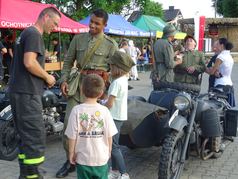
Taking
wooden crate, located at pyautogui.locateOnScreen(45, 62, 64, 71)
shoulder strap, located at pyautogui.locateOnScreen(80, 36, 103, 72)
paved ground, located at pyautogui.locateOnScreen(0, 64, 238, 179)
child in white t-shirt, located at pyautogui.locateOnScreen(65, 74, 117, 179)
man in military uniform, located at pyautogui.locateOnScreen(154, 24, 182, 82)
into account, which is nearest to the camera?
child in white t-shirt, located at pyautogui.locateOnScreen(65, 74, 117, 179)

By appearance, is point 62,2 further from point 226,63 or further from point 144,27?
point 226,63

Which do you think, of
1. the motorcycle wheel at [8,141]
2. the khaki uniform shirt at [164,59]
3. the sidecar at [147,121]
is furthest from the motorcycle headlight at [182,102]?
the khaki uniform shirt at [164,59]

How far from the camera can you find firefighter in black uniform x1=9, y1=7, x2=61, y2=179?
12.7ft

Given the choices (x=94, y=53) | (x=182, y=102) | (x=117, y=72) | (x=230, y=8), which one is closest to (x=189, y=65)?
(x=182, y=102)

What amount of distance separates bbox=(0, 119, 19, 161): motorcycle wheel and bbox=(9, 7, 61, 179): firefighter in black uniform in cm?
143

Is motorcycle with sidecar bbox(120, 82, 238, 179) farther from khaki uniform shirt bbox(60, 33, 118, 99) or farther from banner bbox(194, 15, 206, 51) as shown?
banner bbox(194, 15, 206, 51)

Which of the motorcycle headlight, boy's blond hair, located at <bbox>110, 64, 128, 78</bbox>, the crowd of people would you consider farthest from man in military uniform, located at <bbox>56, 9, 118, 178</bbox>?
the motorcycle headlight

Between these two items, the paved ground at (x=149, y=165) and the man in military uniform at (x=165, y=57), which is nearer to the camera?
the paved ground at (x=149, y=165)

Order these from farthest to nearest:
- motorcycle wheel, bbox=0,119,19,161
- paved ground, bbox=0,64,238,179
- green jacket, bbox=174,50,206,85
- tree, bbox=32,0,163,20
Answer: tree, bbox=32,0,163,20 < green jacket, bbox=174,50,206,85 < motorcycle wheel, bbox=0,119,19,161 < paved ground, bbox=0,64,238,179

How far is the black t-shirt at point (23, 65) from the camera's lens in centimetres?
384

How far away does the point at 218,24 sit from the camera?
3788 cm

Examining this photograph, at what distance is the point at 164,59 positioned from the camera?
698cm

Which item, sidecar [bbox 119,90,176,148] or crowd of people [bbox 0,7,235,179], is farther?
sidecar [bbox 119,90,176,148]

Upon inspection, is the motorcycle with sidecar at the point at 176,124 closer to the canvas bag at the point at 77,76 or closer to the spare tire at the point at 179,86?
the spare tire at the point at 179,86
